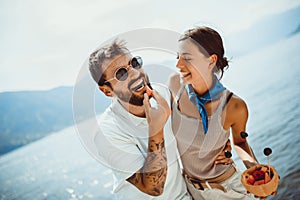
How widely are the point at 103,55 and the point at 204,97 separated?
1.72 feet

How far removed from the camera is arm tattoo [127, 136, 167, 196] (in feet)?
4.74

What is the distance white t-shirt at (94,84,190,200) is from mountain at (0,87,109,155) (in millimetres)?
6248

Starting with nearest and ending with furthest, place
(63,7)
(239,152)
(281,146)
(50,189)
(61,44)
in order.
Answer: (239,152), (281,146), (63,7), (61,44), (50,189)

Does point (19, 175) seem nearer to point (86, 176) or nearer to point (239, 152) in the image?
point (86, 176)

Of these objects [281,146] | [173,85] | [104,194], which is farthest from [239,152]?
[104,194]

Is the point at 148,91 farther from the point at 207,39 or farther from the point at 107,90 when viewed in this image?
the point at 207,39

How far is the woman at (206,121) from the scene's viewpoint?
Answer: 1.59 m

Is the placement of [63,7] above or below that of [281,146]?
above

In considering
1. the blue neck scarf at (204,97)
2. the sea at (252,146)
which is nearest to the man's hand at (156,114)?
the blue neck scarf at (204,97)

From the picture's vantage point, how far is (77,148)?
10.4 meters

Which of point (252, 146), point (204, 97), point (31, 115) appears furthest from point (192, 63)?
point (31, 115)

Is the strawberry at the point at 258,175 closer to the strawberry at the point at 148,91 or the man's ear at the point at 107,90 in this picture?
the strawberry at the point at 148,91

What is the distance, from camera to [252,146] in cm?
537

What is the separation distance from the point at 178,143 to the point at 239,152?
0.29 metres
